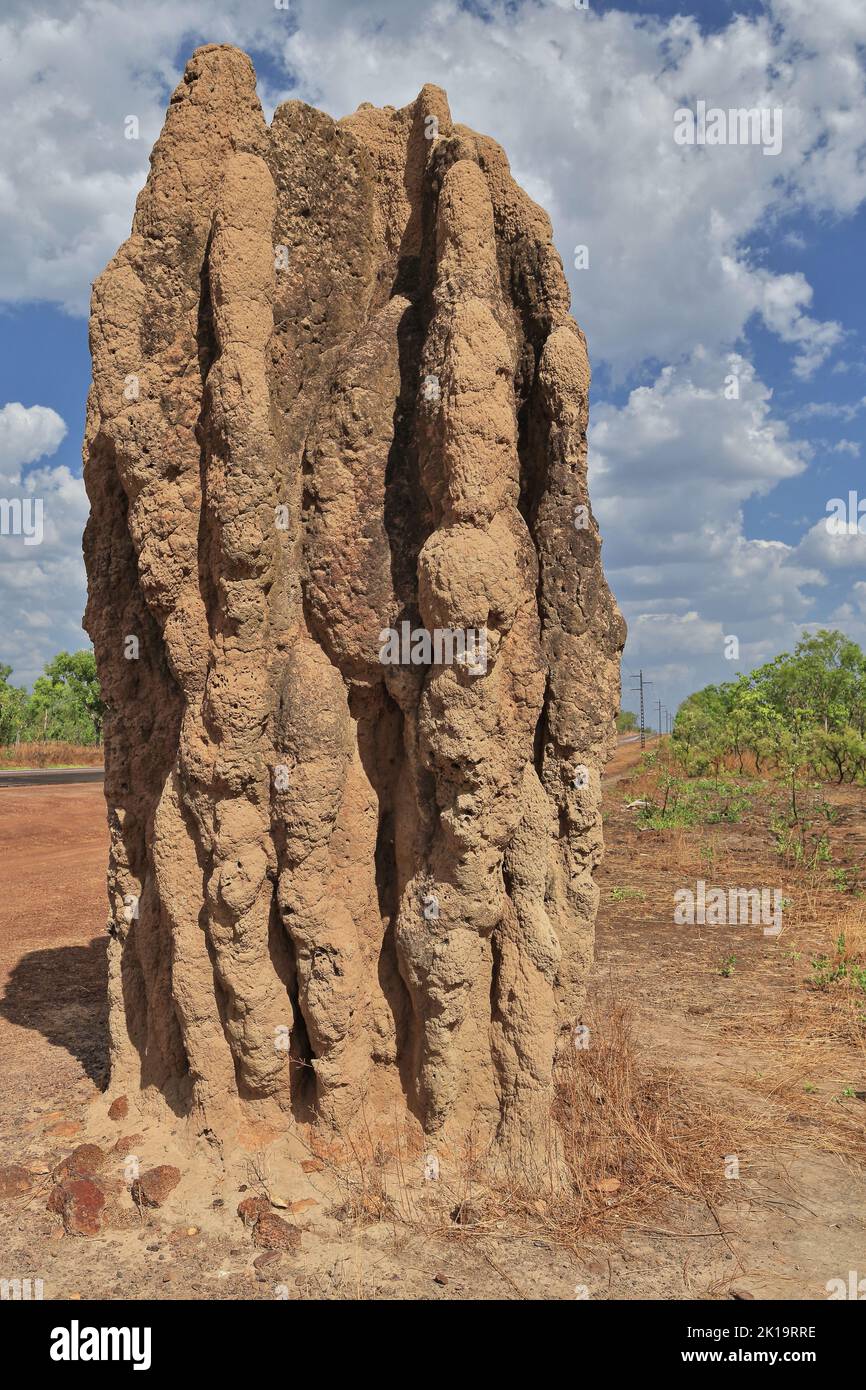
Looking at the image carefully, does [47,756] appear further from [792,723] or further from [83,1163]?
[83,1163]

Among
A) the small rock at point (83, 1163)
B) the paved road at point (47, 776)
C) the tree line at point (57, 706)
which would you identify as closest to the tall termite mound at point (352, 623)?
the small rock at point (83, 1163)

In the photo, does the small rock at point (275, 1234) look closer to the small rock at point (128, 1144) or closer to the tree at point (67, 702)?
the small rock at point (128, 1144)

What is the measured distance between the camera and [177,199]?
406 cm

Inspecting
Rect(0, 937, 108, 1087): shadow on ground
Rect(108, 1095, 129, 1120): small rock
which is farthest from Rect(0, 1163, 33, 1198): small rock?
Rect(0, 937, 108, 1087): shadow on ground

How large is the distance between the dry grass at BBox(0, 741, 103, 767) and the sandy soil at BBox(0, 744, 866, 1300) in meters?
21.3

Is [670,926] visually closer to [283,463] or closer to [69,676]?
[283,463]

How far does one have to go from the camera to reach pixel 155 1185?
357 centimetres

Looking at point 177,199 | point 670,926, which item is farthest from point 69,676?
point 177,199

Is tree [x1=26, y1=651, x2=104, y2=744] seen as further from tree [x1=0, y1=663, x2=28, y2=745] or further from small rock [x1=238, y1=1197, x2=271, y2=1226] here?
small rock [x1=238, y1=1197, x2=271, y2=1226]

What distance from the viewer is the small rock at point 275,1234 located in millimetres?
3236

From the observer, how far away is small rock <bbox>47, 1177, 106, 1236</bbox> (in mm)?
3365

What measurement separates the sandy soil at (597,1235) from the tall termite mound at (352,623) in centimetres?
46

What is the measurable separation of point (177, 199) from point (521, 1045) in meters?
3.83

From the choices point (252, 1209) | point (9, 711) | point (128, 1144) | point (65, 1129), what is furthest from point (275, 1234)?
point (9, 711)
